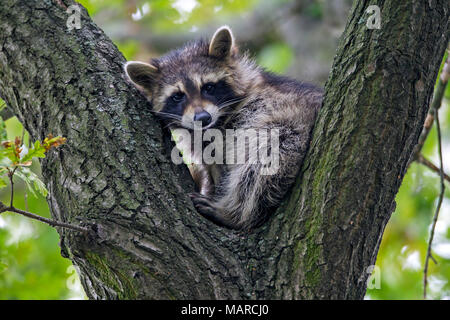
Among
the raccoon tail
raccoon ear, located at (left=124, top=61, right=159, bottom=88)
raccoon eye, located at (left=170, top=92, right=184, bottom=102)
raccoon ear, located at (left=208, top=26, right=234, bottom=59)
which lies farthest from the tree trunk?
raccoon ear, located at (left=208, top=26, right=234, bottom=59)

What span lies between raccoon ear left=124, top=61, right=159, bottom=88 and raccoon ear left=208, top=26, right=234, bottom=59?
1.53 ft

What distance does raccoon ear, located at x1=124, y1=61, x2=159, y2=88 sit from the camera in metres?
3.36

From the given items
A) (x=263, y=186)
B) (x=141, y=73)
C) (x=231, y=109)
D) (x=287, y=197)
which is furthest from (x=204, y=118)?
(x=287, y=197)

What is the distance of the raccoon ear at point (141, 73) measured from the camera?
3.36m

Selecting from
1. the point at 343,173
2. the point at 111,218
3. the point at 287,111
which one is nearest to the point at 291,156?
the point at 287,111

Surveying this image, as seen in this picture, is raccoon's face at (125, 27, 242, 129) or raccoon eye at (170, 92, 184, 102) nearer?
raccoon's face at (125, 27, 242, 129)

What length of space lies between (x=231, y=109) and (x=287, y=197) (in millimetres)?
1266

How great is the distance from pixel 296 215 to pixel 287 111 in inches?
38.4

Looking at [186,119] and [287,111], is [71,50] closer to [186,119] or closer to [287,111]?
[186,119]

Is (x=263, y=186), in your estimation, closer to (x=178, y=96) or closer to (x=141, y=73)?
(x=178, y=96)

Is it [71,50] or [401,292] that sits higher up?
[71,50]

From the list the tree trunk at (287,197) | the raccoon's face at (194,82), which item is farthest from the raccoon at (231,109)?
the tree trunk at (287,197)

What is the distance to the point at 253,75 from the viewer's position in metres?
3.93

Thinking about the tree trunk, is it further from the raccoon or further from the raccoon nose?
the raccoon nose
